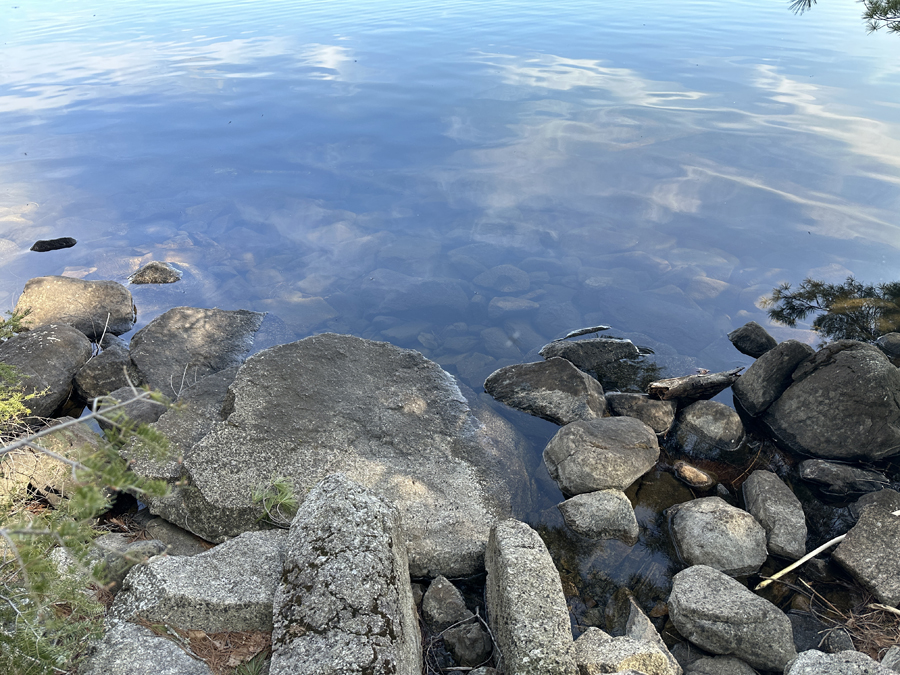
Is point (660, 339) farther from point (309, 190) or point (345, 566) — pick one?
point (309, 190)

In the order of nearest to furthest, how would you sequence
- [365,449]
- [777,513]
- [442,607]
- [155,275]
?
[442,607] → [777,513] → [365,449] → [155,275]

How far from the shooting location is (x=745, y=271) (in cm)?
950

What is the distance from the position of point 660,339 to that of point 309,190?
25.4 feet

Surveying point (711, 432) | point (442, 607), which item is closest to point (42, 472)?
point (442, 607)

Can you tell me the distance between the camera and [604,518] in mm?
5480

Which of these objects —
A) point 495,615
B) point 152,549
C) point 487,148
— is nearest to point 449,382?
point 495,615

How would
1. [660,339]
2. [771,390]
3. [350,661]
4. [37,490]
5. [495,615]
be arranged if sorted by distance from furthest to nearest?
1. [660,339]
2. [771,390]
3. [37,490]
4. [495,615]
5. [350,661]

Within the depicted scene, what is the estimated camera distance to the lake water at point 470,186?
911 centimetres

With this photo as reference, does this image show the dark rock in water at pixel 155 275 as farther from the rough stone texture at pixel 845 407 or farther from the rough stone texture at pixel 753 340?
the rough stone texture at pixel 845 407

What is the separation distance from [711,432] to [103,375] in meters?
7.35

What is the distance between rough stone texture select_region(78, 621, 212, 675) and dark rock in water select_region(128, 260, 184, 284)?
715 cm

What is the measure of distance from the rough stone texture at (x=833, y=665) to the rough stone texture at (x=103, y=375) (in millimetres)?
7128

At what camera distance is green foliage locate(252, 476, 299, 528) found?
4980mm

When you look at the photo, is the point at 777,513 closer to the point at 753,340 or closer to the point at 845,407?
the point at 845,407
